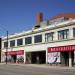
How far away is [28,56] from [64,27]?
17048 millimetres

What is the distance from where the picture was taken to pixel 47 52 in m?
57.3

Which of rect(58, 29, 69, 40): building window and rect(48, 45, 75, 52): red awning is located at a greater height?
rect(58, 29, 69, 40): building window

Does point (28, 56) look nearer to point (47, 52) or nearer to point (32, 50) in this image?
point (32, 50)

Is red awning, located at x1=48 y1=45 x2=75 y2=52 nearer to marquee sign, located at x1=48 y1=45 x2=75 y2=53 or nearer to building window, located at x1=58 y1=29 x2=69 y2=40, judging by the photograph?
marquee sign, located at x1=48 y1=45 x2=75 y2=53

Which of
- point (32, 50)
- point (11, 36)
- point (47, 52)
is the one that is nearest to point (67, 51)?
point (47, 52)

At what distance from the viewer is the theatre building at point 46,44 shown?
5081 centimetres

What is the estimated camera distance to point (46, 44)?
190 ft

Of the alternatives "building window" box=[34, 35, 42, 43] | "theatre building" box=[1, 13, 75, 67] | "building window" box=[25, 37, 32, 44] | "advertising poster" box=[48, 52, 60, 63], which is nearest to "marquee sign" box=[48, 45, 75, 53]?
"theatre building" box=[1, 13, 75, 67]

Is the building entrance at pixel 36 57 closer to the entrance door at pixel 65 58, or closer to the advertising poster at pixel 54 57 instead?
the advertising poster at pixel 54 57

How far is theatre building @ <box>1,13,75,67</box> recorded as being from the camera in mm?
50809

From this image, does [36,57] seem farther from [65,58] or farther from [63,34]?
[63,34]

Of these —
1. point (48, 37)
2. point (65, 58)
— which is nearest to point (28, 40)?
point (48, 37)

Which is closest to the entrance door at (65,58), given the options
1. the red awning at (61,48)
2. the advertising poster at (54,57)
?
the red awning at (61,48)

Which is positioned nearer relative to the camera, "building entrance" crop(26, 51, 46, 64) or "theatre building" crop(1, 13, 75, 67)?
"theatre building" crop(1, 13, 75, 67)
